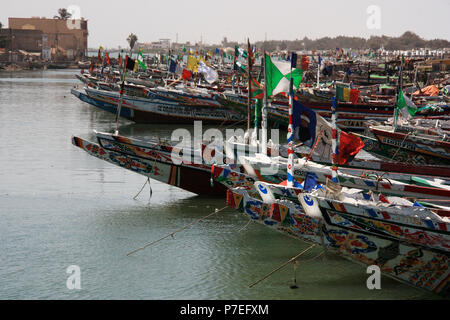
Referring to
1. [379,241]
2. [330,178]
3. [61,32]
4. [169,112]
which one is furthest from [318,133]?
[61,32]

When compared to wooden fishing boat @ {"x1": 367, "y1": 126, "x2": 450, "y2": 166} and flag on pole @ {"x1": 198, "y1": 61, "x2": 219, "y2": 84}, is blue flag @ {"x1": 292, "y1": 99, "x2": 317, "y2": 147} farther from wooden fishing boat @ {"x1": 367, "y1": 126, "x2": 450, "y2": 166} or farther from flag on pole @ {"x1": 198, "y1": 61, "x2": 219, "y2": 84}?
flag on pole @ {"x1": 198, "y1": 61, "x2": 219, "y2": 84}

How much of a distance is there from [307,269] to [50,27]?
16642 cm

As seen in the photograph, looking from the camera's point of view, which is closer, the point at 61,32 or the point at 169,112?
the point at 169,112

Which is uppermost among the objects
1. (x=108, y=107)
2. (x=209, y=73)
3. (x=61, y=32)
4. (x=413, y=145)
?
(x=61, y=32)

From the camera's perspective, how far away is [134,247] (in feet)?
47.3

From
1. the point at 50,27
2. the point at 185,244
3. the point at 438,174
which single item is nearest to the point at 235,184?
the point at 185,244

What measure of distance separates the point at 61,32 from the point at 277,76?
160 meters

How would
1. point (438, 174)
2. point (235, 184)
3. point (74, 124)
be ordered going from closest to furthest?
point (235, 184), point (438, 174), point (74, 124)

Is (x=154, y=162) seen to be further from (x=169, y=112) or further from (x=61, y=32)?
(x=61, y=32)

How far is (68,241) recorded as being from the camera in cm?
1492

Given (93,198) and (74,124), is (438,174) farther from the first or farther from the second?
(74,124)

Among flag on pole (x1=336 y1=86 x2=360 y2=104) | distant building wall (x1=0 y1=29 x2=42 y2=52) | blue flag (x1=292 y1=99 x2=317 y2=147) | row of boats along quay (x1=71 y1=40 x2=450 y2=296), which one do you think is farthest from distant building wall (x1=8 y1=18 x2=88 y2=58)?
blue flag (x1=292 y1=99 x2=317 y2=147)

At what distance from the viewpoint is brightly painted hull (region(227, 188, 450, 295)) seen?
35.3 feet

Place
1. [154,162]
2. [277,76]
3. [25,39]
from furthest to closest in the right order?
1. [25,39]
2. [154,162]
3. [277,76]
